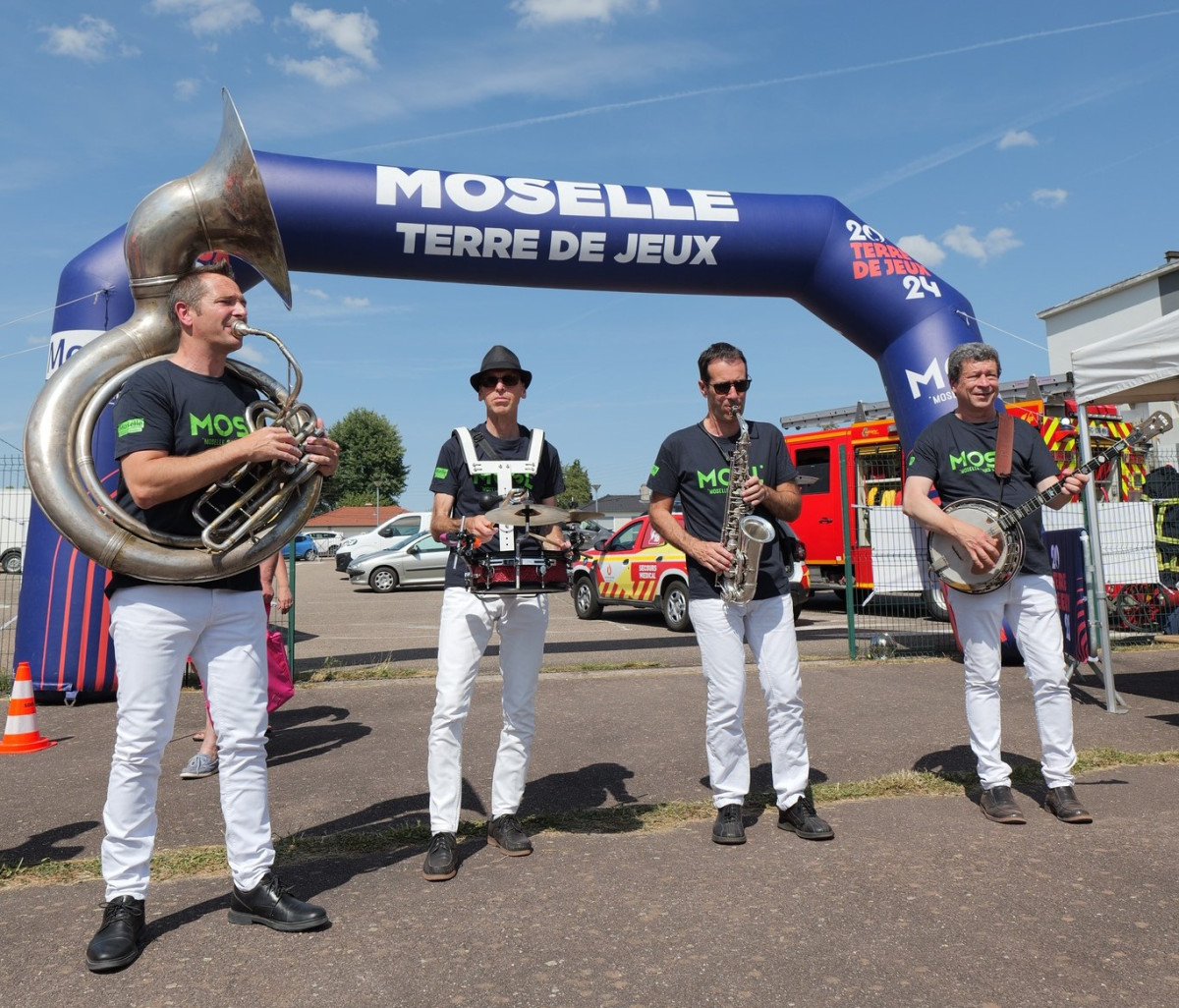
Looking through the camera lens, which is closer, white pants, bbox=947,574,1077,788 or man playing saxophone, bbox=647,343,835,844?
man playing saxophone, bbox=647,343,835,844

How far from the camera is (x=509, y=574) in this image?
3881mm

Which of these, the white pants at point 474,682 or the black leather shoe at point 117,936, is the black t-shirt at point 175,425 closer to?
the white pants at point 474,682

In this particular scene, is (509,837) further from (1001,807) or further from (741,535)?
(1001,807)

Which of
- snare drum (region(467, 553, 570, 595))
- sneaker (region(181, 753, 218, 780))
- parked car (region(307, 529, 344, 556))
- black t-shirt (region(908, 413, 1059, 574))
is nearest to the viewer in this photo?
snare drum (region(467, 553, 570, 595))

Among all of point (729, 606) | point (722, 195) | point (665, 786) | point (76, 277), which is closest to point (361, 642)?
point (76, 277)

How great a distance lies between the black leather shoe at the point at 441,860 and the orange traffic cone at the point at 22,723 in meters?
3.80

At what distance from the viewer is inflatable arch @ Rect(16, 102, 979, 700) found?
25.5 feet

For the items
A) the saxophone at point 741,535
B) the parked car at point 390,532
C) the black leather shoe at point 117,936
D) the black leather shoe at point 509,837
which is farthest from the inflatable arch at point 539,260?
the parked car at point 390,532

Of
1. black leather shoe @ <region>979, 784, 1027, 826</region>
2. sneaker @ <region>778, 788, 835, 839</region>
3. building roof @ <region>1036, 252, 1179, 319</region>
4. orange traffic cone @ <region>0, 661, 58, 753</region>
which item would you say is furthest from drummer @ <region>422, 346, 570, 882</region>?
building roof @ <region>1036, 252, 1179, 319</region>

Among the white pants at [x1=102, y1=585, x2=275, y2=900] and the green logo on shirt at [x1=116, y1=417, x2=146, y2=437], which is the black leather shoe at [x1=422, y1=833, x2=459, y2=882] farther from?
the green logo on shirt at [x1=116, y1=417, x2=146, y2=437]

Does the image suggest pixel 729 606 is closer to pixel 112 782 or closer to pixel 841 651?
pixel 112 782

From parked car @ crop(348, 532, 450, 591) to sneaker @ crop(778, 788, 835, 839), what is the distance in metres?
19.2

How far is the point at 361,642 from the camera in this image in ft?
40.4

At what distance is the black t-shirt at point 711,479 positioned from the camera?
438cm
